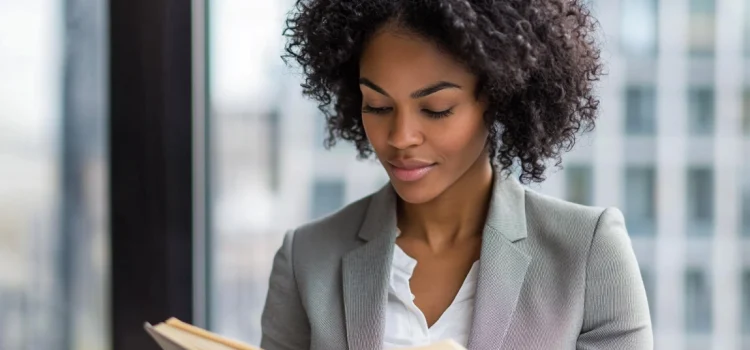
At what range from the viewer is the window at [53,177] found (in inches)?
76.7

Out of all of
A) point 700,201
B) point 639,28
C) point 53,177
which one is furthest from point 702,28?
point 53,177

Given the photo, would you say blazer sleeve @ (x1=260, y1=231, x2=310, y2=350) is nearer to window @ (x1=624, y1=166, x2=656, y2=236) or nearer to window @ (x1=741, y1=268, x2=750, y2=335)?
window @ (x1=624, y1=166, x2=656, y2=236)

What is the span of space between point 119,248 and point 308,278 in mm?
616

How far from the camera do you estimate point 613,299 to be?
124 cm

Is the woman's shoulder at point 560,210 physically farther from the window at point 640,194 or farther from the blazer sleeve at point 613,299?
the window at point 640,194

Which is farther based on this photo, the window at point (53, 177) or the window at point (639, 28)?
the window at point (53, 177)

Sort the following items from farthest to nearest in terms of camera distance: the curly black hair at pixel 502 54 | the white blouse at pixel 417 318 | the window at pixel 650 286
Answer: the window at pixel 650 286, the white blouse at pixel 417 318, the curly black hair at pixel 502 54

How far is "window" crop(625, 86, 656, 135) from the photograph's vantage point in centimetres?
185

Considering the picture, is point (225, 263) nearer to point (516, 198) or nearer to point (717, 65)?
point (516, 198)

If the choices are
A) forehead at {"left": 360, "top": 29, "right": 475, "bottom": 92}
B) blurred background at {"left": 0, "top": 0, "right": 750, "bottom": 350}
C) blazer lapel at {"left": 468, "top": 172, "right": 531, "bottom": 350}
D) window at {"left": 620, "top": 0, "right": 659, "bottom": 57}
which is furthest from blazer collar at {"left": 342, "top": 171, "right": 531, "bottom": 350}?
window at {"left": 620, "top": 0, "right": 659, "bottom": 57}

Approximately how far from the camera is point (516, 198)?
1363mm

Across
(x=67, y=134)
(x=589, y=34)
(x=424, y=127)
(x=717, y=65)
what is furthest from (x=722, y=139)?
(x=67, y=134)

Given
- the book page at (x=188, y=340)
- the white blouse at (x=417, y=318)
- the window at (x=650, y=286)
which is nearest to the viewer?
the book page at (x=188, y=340)

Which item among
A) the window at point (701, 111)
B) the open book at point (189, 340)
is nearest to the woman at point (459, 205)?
the open book at point (189, 340)
